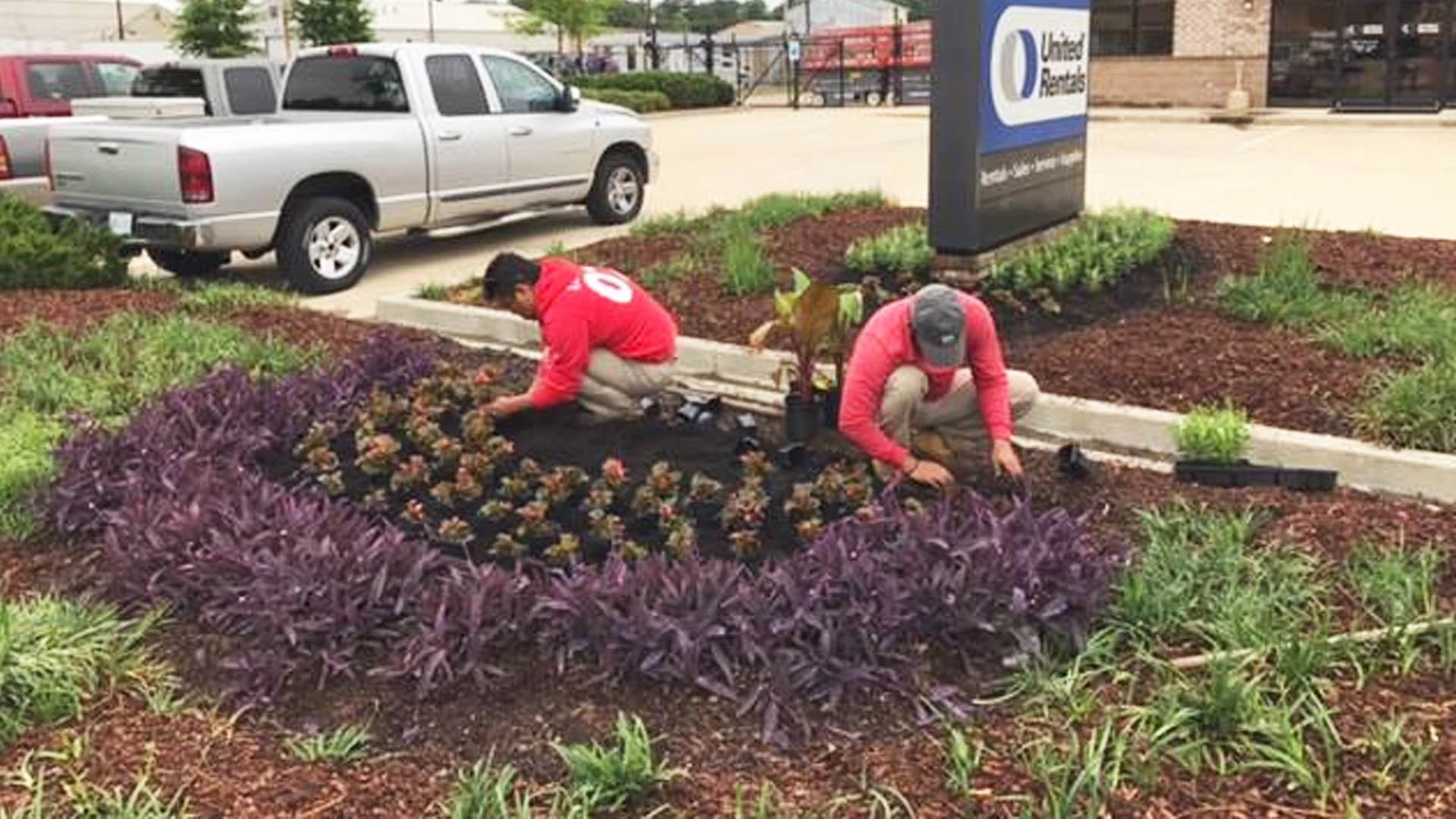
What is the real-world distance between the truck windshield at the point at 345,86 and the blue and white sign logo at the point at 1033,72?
535 cm

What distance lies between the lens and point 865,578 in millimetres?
3588

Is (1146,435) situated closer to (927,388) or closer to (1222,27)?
(927,388)

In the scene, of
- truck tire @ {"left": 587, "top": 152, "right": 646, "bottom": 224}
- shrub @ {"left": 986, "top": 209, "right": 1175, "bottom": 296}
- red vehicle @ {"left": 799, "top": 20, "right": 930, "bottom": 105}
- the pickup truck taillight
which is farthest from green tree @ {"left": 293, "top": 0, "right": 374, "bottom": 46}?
shrub @ {"left": 986, "top": 209, "right": 1175, "bottom": 296}

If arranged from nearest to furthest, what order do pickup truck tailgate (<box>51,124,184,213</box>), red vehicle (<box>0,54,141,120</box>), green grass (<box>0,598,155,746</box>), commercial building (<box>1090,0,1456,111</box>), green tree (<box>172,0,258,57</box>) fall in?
green grass (<box>0,598,155,746</box>) → pickup truck tailgate (<box>51,124,184,213</box>) → red vehicle (<box>0,54,141,120</box>) → commercial building (<box>1090,0,1456,111</box>) → green tree (<box>172,0,258,57</box>)

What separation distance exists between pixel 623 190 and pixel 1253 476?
912cm

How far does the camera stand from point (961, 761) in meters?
3.07

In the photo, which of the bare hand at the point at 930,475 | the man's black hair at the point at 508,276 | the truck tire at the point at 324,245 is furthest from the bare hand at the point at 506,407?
the truck tire at the point at 324,245

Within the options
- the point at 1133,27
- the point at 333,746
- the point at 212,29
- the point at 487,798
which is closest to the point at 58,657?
the point at 333,746

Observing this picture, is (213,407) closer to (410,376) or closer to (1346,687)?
(410,376)

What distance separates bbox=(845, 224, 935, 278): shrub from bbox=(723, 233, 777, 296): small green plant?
0.49 metres

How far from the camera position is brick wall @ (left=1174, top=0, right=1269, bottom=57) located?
82.9 ft

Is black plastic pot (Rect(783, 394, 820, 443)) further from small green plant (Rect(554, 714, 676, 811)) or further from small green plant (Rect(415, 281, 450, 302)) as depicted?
small green plant (Rect(415, 281, 450, 302))

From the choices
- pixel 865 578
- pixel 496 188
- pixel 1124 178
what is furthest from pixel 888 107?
pixel 865 578

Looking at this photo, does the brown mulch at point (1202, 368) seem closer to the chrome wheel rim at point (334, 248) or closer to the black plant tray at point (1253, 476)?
the black plant tray at point (1253, 476)
